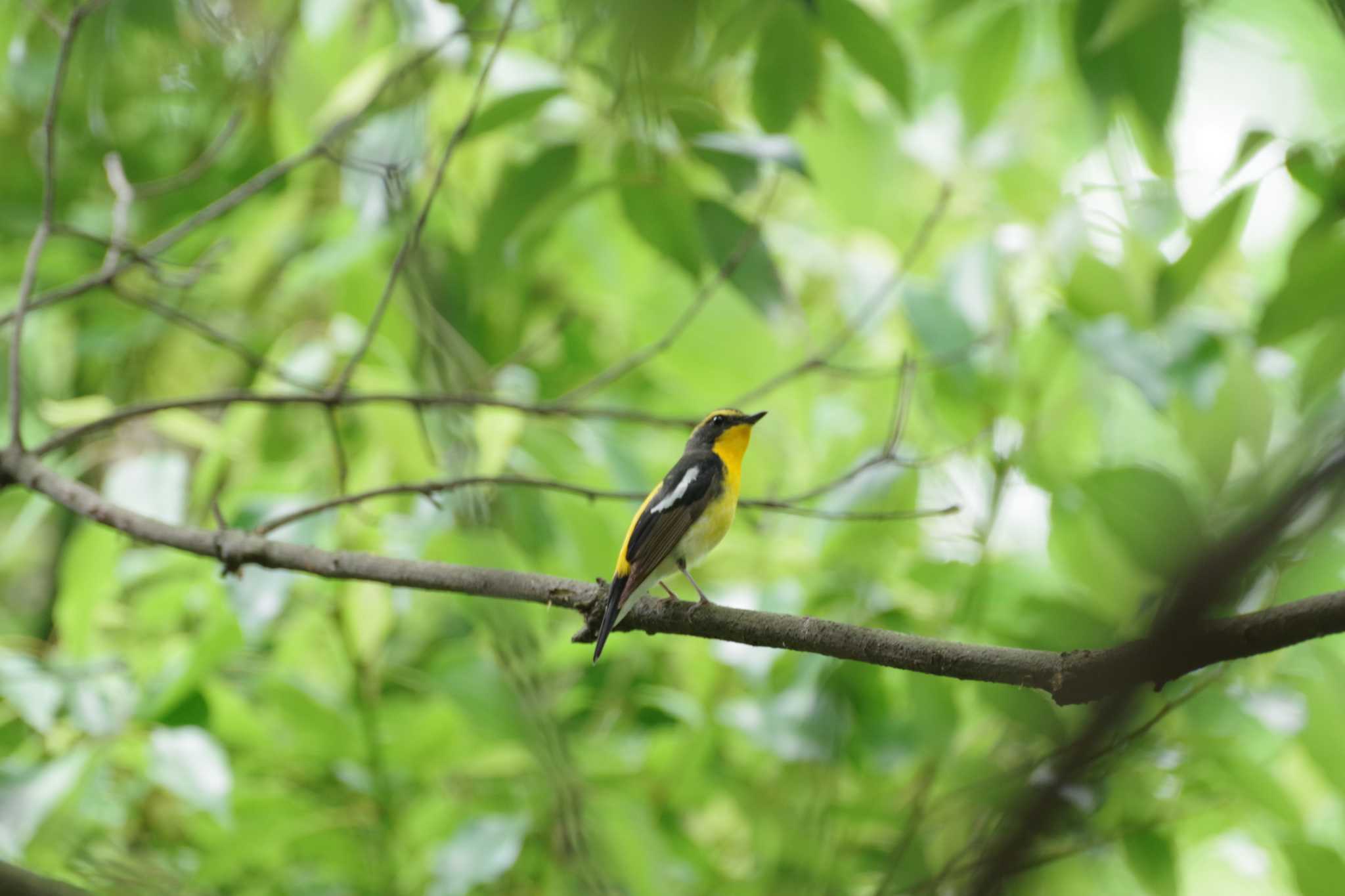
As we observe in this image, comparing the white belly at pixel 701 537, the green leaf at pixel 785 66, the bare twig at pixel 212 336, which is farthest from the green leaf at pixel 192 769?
the green leaf at pixel 785 66

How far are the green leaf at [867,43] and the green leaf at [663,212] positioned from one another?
0.49 m

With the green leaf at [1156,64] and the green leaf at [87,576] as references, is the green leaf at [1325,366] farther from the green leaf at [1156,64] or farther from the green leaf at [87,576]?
the green leaf at [87,576]

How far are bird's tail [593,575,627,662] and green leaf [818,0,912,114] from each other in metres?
1.19

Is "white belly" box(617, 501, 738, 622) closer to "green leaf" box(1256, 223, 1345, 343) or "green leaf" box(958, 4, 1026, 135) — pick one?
"green leaf" box(958, 4, 1026, 135)

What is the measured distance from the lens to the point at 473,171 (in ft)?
13.0

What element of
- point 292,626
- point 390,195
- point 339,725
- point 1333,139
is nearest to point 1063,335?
point 1333,139

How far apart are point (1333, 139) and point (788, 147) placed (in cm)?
100

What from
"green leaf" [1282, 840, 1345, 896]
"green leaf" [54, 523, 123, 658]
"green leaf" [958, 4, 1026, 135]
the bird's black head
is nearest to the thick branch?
"green leaf" [54, 523, 123, 658]

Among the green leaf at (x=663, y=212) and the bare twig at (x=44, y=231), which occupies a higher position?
the bare twig at (x=44, y=231)

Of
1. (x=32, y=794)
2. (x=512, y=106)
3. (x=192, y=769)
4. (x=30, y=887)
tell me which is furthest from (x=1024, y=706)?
(x=32, y=794)

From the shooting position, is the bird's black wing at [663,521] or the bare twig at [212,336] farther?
the bare twig at [212,336]

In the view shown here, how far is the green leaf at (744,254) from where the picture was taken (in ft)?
7.58

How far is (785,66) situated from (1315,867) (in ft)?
6.12

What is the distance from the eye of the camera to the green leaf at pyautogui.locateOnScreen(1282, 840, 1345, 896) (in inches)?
78.4
